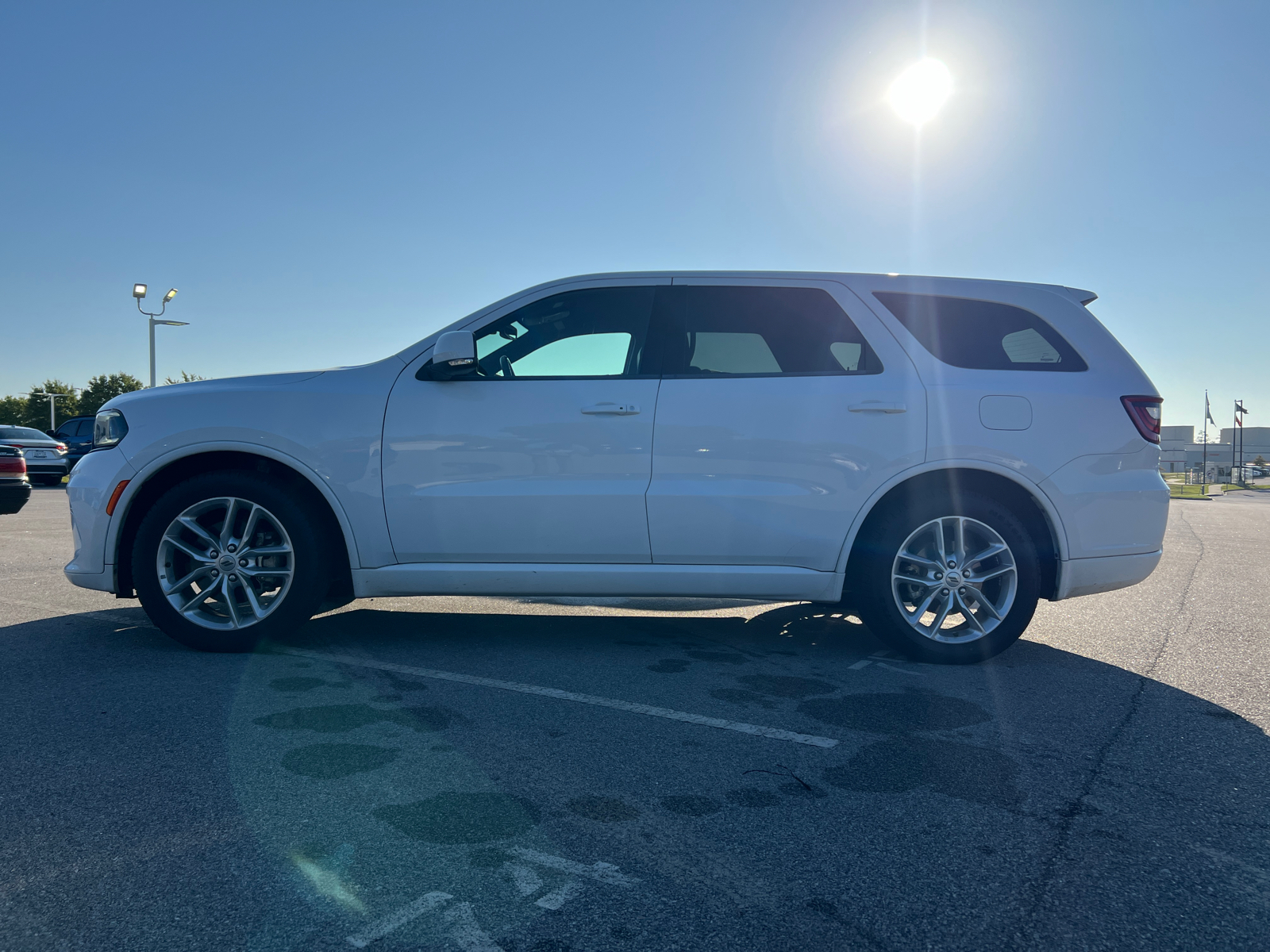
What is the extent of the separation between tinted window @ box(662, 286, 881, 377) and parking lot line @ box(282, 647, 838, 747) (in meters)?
1.65

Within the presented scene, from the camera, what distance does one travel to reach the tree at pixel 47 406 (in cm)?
9575

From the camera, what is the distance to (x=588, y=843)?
2289 millimetres

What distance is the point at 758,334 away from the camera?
14.9ft

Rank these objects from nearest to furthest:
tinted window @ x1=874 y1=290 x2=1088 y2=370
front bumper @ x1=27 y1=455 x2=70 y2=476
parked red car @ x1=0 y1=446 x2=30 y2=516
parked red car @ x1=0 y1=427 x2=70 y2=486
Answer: tinted window @ x1=874 y1=290 x2=1088 y2=370 < parked red car @ x1=0 y1=446 x2=30 y2=516 < parked red car @ x1=0 y1=427 x2=70 y2=486 < front bumper @ x1=27 y1=455 x2=70 y2=476

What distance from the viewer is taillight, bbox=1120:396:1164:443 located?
4.39 m

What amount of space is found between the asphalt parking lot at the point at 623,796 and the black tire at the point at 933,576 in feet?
0.47

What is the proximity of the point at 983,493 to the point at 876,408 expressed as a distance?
2.33ft

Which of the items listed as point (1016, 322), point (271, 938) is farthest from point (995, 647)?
point (271, 938)

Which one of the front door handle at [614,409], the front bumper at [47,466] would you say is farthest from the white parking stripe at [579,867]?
the front bumper at [47,466]

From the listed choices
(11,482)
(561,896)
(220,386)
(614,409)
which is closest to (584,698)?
(614,409)

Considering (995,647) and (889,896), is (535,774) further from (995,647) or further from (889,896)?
(995,647)

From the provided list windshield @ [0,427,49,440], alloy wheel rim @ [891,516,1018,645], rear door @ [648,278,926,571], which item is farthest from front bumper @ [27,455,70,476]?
alloy wheel rim @ [891,516,1018,645]

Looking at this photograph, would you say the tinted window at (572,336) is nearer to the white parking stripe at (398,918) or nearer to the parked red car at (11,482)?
the white parking stripe at (398,918)

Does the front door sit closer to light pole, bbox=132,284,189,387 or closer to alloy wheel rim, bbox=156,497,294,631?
alloy wheel rim, bbox=156,497,294,631
